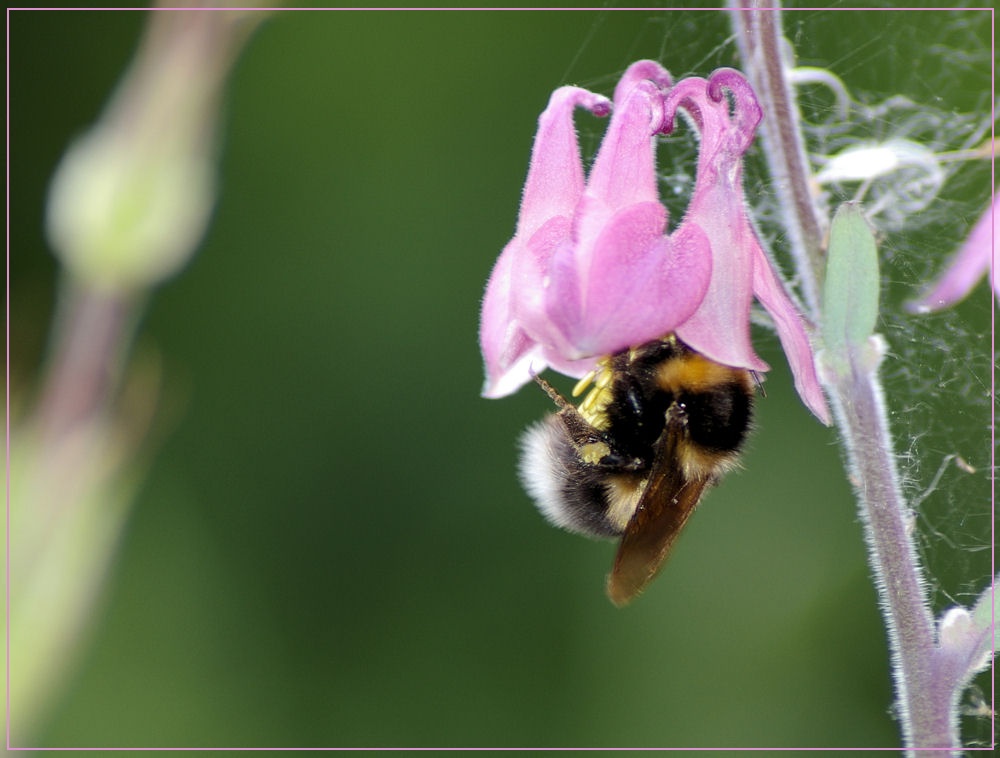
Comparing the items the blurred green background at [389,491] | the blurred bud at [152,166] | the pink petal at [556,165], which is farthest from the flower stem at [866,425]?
the blurred green background at [389,491]

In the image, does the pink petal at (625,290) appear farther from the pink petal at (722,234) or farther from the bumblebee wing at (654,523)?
the bumblebee wing at (654,523)

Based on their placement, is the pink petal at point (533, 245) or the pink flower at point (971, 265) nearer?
the pink petal at point (533, 245)

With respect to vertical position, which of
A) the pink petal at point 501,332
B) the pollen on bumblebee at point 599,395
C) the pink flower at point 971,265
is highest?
the pink flower at point 971,265

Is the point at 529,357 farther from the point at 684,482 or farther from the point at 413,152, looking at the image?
the point at 413,152

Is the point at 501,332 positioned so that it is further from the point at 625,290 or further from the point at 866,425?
the point at 866,425

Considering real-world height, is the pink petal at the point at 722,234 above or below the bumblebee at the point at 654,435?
above

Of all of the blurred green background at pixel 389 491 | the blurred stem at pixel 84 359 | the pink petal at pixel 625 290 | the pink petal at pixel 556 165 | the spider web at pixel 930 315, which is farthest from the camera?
the blurred green background at pixel 389 491

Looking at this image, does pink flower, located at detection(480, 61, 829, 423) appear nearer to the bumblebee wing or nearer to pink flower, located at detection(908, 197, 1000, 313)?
the bumblebee wing
